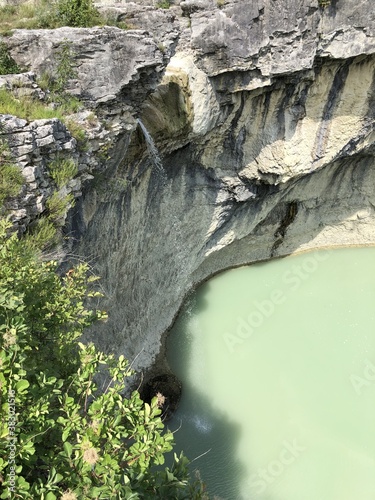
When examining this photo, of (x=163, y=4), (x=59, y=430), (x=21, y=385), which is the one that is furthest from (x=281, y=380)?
(x=163, y=4)

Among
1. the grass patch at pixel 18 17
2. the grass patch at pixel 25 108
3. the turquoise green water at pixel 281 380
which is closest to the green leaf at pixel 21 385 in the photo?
the grass patch at pixel 25 108

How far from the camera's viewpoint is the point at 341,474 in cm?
882

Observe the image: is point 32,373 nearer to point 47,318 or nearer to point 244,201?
point 47,318

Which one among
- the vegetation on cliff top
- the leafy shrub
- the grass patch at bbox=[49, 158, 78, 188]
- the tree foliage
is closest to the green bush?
the vegetation on cliff top

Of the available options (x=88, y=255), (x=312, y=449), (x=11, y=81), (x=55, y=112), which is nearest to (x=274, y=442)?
(x=312, y=449)

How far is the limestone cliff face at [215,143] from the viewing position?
26.7ft

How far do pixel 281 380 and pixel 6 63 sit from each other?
9975 mm

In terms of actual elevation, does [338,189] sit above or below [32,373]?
below

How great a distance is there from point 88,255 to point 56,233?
168 centimetres

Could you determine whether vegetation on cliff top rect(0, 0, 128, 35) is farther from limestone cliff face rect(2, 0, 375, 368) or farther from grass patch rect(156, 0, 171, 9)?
grass patch rect(156, 0, 171, 9)

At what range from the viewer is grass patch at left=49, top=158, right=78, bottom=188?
19.9ft

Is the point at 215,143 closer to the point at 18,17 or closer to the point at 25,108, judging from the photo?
the point at 18,17

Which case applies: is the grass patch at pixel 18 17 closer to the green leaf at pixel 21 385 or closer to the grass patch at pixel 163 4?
the grass patch at pixel 163 4

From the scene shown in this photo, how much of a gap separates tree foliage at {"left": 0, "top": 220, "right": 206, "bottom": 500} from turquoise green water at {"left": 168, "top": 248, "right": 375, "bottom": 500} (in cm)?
587
